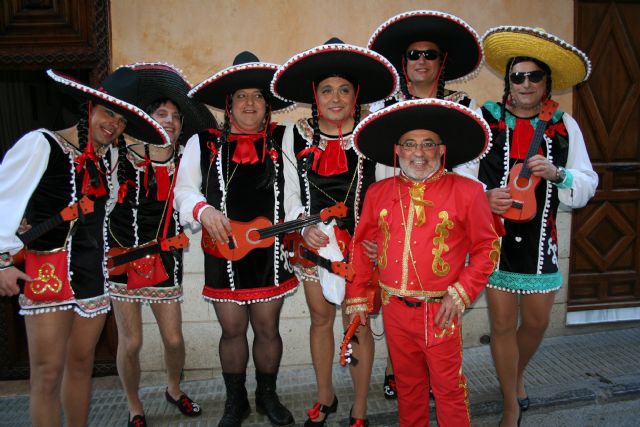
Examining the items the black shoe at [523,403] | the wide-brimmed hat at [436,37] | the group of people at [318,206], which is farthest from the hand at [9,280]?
the black shoe at [523,403]

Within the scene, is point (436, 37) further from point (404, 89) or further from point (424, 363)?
point (424, 363)

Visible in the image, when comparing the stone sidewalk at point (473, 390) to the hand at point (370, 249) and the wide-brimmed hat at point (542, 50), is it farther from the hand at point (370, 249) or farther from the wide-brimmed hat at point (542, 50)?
the wide-brimmed hat at point (542, 50)

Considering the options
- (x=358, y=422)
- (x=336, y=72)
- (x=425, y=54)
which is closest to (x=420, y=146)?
(x=336, y=72)

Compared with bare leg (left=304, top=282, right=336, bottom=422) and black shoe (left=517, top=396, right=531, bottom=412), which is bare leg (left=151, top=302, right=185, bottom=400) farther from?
black shoe (left=517, top=396, right=531, bottom=412)

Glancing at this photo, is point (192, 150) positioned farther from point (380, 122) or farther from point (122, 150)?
point (380, 122)

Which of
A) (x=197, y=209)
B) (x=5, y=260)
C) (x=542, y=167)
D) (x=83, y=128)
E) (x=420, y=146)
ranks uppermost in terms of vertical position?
(x=83, y=128)

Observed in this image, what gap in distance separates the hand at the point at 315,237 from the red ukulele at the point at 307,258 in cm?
8

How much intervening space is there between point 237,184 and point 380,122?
1.07 m

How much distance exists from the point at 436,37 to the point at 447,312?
71.9 inches

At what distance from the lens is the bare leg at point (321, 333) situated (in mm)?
2898

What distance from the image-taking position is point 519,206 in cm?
270

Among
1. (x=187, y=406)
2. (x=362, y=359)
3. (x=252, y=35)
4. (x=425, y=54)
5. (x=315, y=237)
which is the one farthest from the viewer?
(x=252, y=35)

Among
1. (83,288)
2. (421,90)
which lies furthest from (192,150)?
(421,90)

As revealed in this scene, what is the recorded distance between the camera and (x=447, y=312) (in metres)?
2.21
